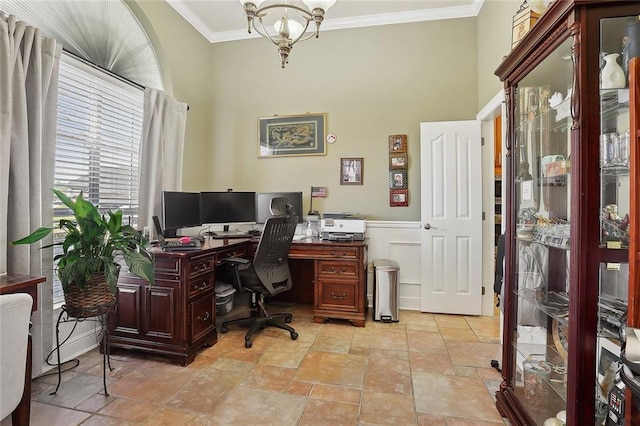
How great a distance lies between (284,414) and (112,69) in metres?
3.08

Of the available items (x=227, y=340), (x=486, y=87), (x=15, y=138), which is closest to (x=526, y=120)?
(x=486, y=87)

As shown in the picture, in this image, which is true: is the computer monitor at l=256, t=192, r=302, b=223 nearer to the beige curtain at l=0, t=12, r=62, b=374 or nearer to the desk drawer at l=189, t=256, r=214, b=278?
the desk drawer at l=189, t=256, r=214, b=278

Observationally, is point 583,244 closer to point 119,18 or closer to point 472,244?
point 472,244

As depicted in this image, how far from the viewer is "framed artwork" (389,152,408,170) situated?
3451mm

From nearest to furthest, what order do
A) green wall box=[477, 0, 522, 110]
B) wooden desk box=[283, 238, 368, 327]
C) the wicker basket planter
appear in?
the wicker basket planter → green wall box=[477, 0, 522, 110] → wooden desk box=[283, 238, 368, 327]

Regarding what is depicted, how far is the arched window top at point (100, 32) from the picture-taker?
2.18m

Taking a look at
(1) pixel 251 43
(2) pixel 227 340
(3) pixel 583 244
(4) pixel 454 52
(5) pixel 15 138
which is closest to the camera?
(3) pixel 583 244

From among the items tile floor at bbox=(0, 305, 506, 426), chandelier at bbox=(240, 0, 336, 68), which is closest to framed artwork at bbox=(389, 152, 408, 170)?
chandelier at bbox=(240, 0, 336, 68)

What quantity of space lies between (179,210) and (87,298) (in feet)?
3.50

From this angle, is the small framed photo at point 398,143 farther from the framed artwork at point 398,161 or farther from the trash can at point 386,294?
the trash can at point 386,294

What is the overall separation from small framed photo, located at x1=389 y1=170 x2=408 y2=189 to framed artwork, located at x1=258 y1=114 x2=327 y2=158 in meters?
0.84

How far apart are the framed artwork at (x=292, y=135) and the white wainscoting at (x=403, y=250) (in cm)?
113

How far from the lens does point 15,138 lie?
5.92 ft

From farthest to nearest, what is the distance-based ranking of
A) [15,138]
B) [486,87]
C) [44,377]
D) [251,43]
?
1. [251,43]
2. [486,87]
3. [44,377]
4. [15,138]
